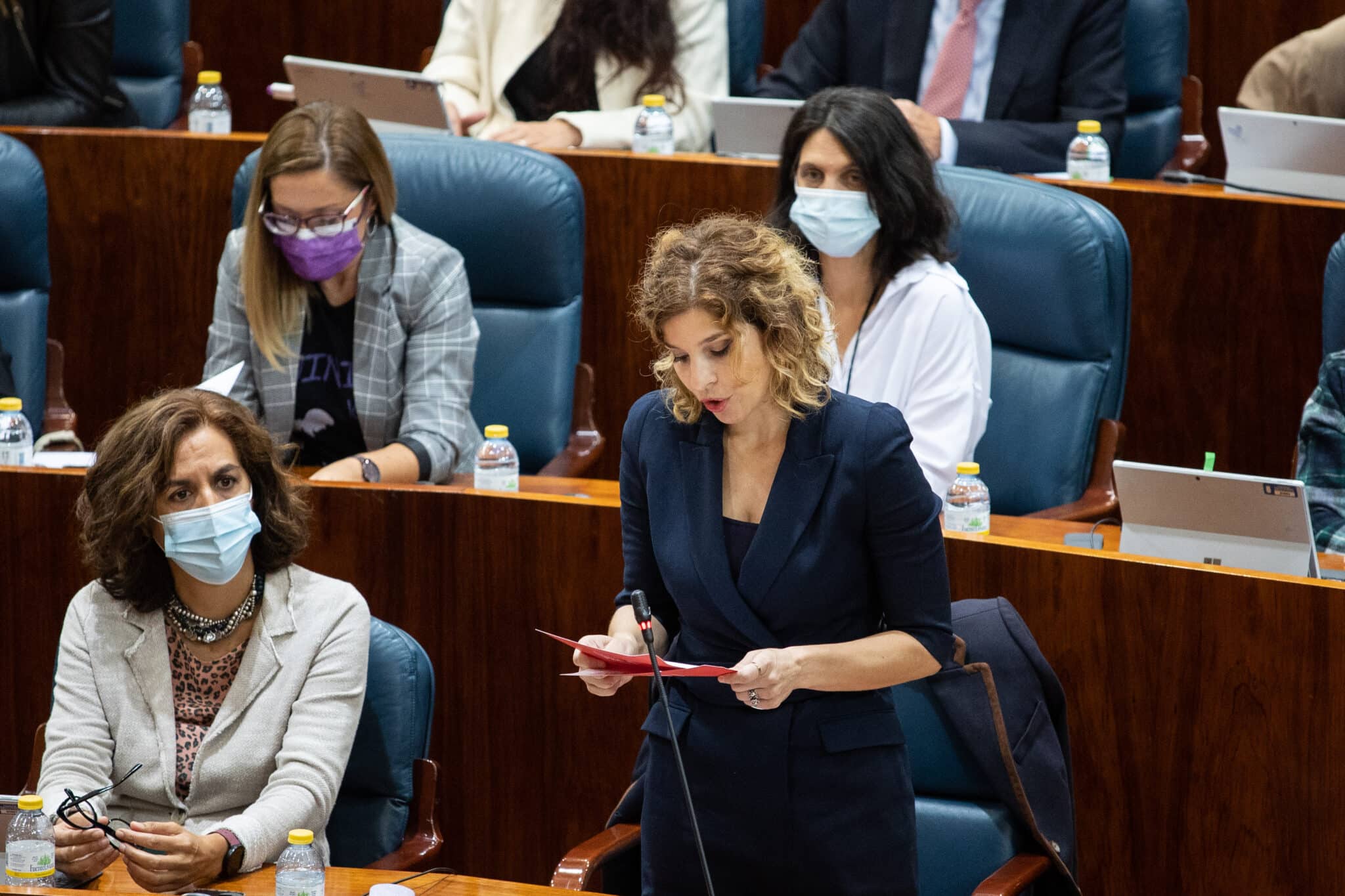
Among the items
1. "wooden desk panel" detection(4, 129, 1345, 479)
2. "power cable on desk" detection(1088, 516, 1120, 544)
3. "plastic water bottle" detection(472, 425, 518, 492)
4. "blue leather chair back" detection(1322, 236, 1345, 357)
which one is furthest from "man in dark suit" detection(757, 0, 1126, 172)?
"plastic water bottle" detection(472, 425, 518, 492)

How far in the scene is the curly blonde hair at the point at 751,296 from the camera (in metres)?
1.65

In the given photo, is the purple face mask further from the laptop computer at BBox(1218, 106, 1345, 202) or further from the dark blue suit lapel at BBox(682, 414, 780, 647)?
the laptop computer at BBox(1218, 106, 1345, 202)

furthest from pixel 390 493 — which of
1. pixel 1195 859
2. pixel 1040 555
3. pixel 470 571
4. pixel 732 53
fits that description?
pixel 732 53

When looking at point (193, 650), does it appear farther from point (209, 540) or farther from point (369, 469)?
point (369, 469)

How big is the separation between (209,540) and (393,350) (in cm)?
83

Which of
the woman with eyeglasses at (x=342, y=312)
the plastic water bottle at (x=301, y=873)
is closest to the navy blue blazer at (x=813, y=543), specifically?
the plastic water bottle at (x=301, y=873)

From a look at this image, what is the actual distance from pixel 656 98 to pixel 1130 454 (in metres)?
1.09

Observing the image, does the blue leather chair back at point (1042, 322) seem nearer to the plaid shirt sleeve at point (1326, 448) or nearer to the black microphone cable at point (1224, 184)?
the plaid shirt sleeve at point (1326, 448)

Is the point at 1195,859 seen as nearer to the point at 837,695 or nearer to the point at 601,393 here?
the point at 837,695

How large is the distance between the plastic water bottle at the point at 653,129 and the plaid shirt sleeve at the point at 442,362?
64 cm

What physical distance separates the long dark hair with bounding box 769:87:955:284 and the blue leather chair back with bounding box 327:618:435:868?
0.90m

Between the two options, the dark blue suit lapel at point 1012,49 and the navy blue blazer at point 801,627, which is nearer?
the navy blue blazer at point 801,627

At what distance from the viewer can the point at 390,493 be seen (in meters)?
2.41

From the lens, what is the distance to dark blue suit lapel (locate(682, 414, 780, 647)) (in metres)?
1.67
